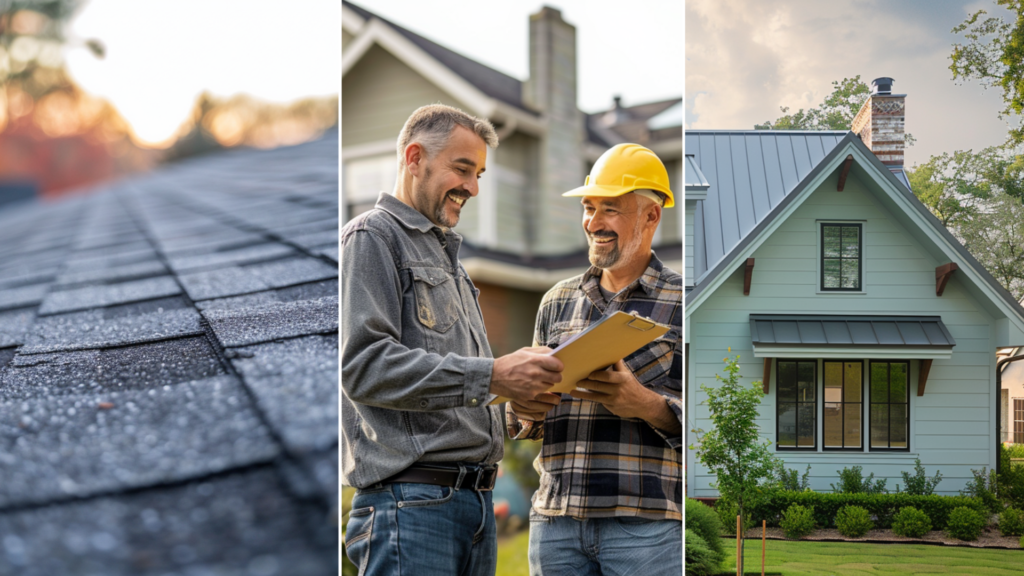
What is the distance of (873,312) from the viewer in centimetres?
252

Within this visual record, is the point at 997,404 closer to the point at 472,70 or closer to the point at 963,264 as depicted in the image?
the point at 963,264

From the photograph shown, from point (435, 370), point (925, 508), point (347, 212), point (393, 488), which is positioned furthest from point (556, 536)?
point (347, 212)

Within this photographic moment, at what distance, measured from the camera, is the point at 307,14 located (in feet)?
8.71

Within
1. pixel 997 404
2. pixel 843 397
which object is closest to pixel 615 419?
pixel 843 397

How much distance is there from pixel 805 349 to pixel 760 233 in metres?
0.42

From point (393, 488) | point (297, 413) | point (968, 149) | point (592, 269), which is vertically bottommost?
point (393, 488)

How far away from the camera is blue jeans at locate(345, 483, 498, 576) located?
1.54 m

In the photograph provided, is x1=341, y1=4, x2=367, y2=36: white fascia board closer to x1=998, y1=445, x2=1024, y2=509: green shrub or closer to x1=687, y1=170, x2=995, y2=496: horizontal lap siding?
x1=687, y1=170, x2=995, y2=496: horizontal lap siding

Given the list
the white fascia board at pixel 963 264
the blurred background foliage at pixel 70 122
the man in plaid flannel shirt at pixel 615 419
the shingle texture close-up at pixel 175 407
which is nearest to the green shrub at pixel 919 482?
Result: the white fascia board at pixel 963 264

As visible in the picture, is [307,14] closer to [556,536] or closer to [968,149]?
[556,536]

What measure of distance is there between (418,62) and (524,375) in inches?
87.2

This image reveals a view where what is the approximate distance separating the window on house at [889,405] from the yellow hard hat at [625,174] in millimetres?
1086

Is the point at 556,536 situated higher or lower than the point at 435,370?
lower

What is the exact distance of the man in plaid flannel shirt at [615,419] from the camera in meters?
1.87
